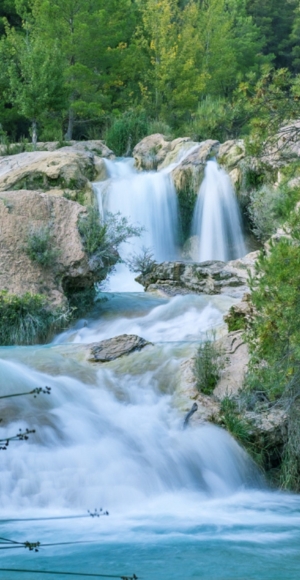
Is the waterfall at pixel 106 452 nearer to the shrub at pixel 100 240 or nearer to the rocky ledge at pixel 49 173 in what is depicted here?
the shrub at pixel 100 240

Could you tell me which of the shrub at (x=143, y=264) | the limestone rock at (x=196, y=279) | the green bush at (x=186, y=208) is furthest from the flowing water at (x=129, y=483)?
the green bush at (x=186, y=208)

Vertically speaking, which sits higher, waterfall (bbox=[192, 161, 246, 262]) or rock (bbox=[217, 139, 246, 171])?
rock (bbox=[217, 139, 246, 171])

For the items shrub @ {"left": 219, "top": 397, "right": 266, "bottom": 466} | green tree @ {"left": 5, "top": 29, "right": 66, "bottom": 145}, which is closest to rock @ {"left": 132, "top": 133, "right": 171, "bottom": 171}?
green tree @ {"left": 5, "top": 29, "right": 66, "bottom": 145}

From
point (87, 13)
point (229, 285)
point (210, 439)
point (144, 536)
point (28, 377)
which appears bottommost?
point (144, 536)

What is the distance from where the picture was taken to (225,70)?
3488 cm

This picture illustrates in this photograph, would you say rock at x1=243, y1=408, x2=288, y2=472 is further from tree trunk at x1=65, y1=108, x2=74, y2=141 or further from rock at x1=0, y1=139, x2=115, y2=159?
tree trunk at x1=65, y1=108, x2=74, y2=141

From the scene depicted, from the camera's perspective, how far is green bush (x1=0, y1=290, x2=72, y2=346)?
38.7 ft

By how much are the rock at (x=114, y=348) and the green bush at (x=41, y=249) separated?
3.15 metres

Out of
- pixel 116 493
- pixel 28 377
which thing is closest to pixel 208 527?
pixel 116 493

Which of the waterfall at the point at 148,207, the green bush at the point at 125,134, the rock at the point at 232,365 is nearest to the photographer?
the rock at the point at 232,365

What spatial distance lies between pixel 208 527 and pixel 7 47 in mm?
24532

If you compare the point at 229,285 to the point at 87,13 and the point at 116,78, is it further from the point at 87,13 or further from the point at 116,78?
the point at 116,78

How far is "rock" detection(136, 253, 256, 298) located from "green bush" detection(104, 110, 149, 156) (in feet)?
36.1

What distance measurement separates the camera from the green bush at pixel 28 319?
38.7 feet
